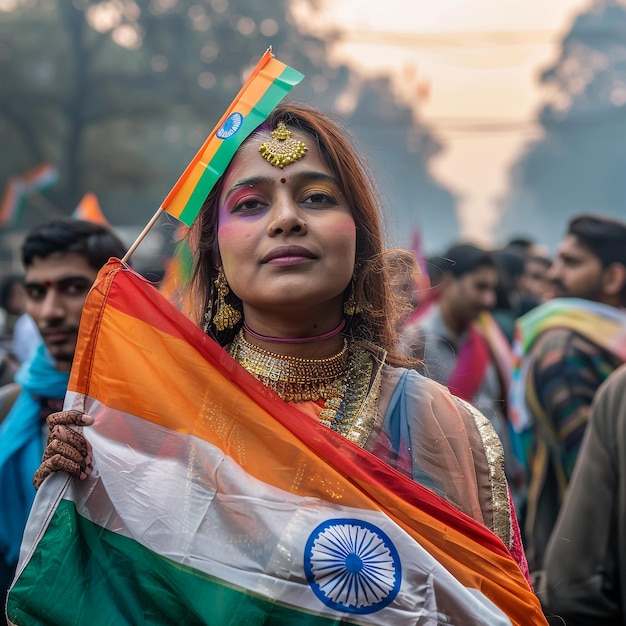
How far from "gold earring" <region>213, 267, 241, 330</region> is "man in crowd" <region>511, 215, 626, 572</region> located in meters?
2.63

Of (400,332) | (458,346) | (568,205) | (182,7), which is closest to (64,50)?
(182,7)

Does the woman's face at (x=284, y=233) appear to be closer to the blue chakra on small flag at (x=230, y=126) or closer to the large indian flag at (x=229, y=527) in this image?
the blue chakra on small flag at (x=230, y=126)

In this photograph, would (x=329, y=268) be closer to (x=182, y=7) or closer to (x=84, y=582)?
(x=84, y=582)

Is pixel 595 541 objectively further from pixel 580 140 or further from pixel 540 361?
pixel 580 140

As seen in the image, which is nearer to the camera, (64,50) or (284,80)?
(284,80)

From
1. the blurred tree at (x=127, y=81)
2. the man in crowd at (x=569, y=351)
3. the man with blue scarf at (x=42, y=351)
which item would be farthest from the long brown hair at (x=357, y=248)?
the blurred tree at (x=127, y=81)

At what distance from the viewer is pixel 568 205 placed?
78.2 meters

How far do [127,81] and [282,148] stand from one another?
30.0 metres

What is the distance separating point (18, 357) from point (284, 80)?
3.43 m

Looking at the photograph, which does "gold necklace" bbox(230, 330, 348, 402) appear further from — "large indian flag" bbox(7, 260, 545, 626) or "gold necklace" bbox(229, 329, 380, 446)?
"large indian flag" bbox(7, 260, 545, 626)

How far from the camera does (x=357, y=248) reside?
224cm

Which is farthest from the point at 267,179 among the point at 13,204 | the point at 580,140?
the point at 580,140

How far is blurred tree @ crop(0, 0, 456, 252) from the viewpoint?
28.9 m

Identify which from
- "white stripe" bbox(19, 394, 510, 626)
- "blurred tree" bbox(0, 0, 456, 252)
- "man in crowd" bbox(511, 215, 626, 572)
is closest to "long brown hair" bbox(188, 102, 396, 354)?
"white stripe" bbox(19, 394, 510, 626)
